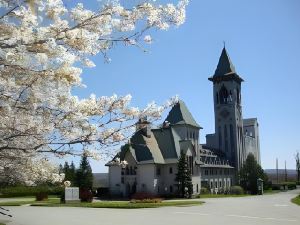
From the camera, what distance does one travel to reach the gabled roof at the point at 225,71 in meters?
88.4

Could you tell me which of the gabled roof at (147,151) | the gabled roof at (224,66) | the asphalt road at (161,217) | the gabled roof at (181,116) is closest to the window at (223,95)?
the gabled roof at (224,66)

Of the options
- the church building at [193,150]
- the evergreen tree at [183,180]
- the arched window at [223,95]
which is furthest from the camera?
the arched window at [223,95]

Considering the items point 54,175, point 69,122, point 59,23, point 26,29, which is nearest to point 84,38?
point 59,23

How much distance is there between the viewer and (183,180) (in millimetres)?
54031

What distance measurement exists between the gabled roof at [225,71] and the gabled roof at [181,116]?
2100 centimetres

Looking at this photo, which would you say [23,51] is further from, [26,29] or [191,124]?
[191,124]

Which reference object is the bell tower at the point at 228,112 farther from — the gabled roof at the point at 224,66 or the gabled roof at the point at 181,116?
the gabled roof at the point at 181,116

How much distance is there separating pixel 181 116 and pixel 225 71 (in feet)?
85.8

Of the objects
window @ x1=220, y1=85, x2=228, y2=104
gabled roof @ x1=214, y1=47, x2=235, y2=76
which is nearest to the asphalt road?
window @ x1=220, y1=85, x2=228, y2=104

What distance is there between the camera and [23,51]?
5.98m

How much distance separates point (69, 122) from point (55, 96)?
0.68 m

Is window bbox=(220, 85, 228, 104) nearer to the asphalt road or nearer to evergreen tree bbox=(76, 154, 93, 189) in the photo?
Result: evergreen tree bbox=(76, 154, 93, 189)

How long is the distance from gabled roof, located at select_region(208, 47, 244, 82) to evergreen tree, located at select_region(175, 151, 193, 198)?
124 ft

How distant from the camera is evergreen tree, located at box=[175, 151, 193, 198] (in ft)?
177
